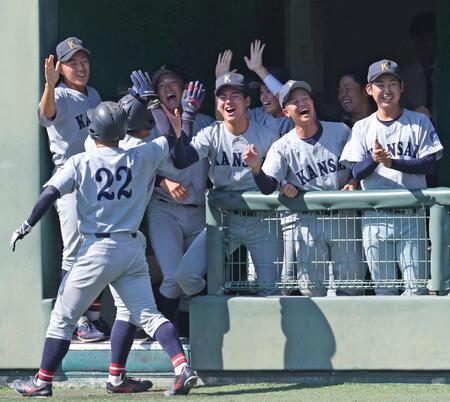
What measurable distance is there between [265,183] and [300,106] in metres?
0.56

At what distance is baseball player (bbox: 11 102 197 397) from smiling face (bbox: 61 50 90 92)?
2.53 ft

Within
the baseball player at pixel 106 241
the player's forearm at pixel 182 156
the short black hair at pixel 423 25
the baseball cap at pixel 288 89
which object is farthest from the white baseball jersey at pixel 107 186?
the short black hair at pixel 423 25

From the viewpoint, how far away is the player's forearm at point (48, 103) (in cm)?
843

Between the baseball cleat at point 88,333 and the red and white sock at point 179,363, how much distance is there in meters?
0.84

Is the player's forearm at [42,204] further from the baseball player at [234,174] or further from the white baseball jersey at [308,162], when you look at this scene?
the white baseball jersey at [308,162]

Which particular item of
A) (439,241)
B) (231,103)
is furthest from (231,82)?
(439,241)

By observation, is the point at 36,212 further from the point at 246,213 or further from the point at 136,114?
the point at 246,213

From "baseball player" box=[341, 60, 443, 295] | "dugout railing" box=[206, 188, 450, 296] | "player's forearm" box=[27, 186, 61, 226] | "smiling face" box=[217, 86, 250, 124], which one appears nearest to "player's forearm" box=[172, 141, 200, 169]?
"dugout railing" box=[206, 188, 450, 296]

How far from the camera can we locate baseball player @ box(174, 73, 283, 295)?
8.46m

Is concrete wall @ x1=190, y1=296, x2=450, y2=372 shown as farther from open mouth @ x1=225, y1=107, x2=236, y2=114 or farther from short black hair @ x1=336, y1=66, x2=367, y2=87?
short black hair @ x1=336, y1=66, x2=367, y2=87

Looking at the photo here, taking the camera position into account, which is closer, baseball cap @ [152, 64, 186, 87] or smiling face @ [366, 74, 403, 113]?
smiling face @ [366, 74, 403, 113]

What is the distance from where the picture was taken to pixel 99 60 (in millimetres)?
9648

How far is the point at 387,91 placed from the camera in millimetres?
8359

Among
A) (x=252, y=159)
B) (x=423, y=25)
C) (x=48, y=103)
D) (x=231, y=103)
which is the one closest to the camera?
(x=252, y=159)
